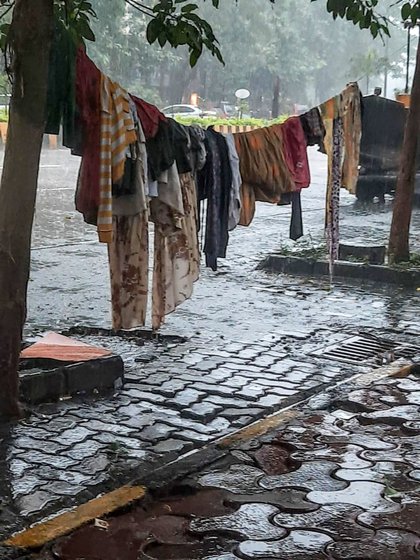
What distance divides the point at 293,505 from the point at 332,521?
0.23 m

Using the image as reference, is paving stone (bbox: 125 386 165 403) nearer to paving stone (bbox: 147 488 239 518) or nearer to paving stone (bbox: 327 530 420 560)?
paving stone (bbox: 147 488 239 518)

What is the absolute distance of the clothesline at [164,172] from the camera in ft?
17.1

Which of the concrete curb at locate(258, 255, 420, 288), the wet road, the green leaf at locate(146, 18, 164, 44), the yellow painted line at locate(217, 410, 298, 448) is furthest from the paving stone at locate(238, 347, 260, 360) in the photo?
the concrete curb at locate(258, 255, 420, 288)

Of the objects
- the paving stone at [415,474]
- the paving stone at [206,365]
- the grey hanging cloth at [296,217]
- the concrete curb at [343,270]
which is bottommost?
the paving stone at [415,474]

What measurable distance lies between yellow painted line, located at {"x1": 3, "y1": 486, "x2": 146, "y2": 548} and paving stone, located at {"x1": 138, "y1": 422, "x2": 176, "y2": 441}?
68cm

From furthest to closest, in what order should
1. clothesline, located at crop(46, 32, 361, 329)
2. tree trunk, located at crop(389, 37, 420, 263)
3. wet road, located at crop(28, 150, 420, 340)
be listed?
1. tree trunk, located at crop(389, 37, 420, 263)
2. wet road, located at crop(28, 150, 420, 340)
3. clothesline, located at crop(46, 32, 361, 329)

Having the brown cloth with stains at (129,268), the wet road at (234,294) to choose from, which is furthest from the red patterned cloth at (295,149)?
the brown cloth with stains at (129,268)

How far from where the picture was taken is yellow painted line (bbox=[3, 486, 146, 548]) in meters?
3.42

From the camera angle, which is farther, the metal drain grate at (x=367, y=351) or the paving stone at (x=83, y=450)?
the metal drain grate at (x=367, y=351)

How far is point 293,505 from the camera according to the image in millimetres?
3857

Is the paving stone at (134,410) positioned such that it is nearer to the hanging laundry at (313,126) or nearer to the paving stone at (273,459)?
the paving stone at (273,459)

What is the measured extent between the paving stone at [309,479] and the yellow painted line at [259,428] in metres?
0.46

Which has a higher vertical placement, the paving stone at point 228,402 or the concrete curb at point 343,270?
the concrete curb at point 343,270

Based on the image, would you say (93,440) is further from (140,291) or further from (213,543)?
(140,291)
